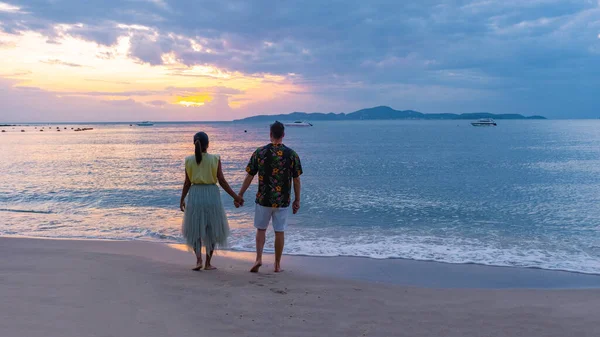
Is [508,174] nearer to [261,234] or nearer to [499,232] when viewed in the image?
[499,232]

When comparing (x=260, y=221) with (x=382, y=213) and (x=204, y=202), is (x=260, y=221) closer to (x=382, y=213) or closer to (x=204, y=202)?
(x=204, y=202)

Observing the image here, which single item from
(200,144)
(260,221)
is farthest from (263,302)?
(200,144)

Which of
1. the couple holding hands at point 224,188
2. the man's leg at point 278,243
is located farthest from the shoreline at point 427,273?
the couple holding hands at point 224,188

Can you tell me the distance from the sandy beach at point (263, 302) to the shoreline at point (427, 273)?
6 cm

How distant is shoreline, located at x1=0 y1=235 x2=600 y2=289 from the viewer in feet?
23.7

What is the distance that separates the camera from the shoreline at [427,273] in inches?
284

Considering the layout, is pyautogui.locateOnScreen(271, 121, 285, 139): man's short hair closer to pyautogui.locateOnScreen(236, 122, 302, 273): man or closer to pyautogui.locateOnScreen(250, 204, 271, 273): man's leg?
pyautogui.locateOnScreen(236, 122, 302, 273): man

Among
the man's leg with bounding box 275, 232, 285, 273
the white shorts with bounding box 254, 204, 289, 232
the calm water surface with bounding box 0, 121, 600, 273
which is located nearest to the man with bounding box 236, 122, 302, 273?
the white shorts with bounding box 254, 204, 289, 232

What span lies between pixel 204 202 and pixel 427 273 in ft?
13.4

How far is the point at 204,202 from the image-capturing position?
665 centimetres

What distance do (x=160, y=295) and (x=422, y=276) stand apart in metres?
4.42

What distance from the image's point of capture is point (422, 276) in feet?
25.1

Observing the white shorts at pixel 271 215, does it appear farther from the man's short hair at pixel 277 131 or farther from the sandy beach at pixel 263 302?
the man's short hair at pixel 277 131

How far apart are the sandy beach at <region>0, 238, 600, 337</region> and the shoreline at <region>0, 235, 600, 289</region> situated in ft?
0.19
